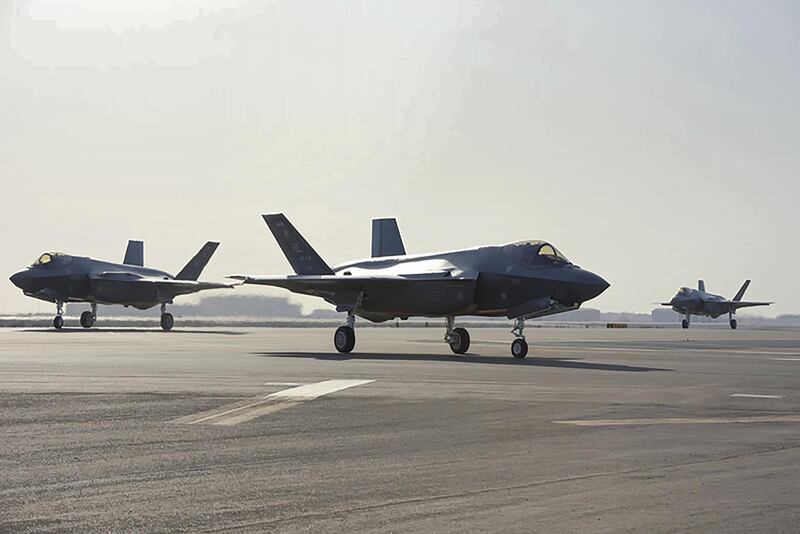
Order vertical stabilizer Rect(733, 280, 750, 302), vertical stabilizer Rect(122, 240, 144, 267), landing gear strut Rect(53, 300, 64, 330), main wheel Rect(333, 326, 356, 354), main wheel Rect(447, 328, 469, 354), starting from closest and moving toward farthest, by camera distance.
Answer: main wheel Rect(333, 326, 356, 354)
main wheel Rect(447, 328, 469, 354)
landing gear strut Rect(53, 300, 64, 330)
vertical stabilizer Rect(122, 240, 144, 267)
vertical stabilizer Rect(733, 280, 750, 302)

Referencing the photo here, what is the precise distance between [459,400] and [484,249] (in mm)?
17218

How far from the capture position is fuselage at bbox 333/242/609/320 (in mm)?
30047

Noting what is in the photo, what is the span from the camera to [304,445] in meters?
10.3

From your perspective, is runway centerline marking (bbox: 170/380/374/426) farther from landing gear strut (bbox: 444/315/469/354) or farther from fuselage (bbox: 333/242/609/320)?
landing gear strut (bbox: 444/315/469/354)

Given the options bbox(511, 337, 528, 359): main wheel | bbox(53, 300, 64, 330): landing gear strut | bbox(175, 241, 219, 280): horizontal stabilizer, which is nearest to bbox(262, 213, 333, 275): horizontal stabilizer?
bbox(511, 337, 528, 359): main wheel

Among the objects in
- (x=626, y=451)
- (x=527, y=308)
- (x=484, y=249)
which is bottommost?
(x=626, y=451)

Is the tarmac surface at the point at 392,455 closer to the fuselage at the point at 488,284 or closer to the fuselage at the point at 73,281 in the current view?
the fuselage at the point at 488,284

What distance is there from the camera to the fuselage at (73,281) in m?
63.0

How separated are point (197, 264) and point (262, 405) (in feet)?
200

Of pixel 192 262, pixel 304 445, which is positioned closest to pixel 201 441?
pixel 304 445

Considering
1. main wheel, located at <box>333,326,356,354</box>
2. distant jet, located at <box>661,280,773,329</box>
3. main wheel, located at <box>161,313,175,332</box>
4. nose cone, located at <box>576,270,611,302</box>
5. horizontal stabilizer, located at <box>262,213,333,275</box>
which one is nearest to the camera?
nose cone, located at <box>576,270,611,302</box>

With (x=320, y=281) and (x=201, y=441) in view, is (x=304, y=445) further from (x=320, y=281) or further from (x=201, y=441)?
(x=320, y=281)

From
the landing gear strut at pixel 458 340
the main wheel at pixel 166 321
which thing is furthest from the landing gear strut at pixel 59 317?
the landing gear strut at pixel 458 340

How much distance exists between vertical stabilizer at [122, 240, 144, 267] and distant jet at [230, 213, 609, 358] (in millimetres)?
40696
